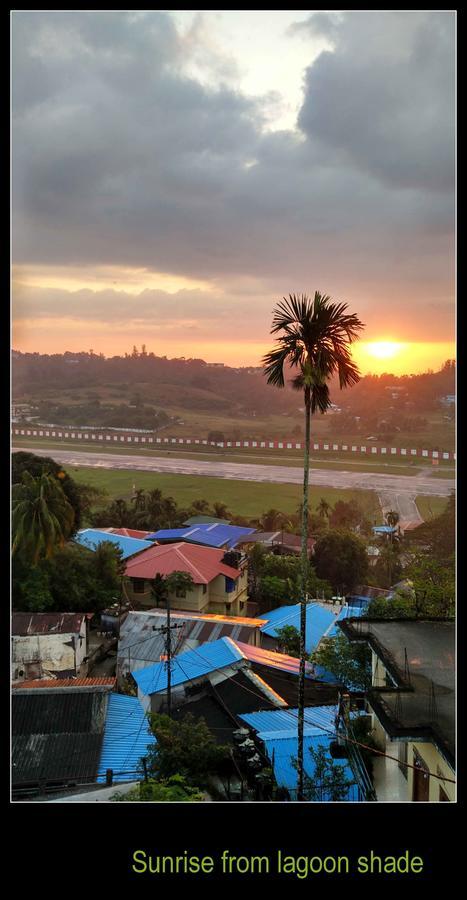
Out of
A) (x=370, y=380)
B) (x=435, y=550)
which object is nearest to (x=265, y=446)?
(x=370, y=380)

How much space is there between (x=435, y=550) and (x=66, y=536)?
695 centimetres

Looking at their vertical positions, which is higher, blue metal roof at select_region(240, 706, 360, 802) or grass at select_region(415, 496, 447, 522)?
blue metal roof at select_region(240, 706, 360, 802)

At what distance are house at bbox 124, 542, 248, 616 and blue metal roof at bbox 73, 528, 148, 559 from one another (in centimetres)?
92

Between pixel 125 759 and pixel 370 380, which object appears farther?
pixel 370 380

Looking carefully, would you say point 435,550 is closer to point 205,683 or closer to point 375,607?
point 375,607

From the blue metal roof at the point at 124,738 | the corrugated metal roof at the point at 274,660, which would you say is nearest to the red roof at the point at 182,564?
the corrugated metal roof at the point at 274,660

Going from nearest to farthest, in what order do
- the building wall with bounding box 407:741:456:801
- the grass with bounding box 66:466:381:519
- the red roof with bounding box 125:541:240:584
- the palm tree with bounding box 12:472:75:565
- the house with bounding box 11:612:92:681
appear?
the building wall with bounding box 407:741:456:801 < the house with bounding box 11:612:92:681 < the palm tree with bounding box 12:472:75:565 < the red roof with bounding box 125:541:240:584 < the grass with bounding box 66:466:381:519

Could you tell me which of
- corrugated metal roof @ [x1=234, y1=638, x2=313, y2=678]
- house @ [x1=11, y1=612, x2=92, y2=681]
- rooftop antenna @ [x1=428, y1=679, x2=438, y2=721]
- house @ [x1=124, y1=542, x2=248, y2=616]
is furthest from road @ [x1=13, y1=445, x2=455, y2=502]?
rooftop antenna @ [x1=428, y1=679, x2=438, y2=721]

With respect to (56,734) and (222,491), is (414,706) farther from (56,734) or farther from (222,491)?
(222,491)

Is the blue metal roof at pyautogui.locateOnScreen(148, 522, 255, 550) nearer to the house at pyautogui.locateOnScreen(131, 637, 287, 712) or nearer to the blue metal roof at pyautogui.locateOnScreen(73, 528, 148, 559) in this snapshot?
the blue metal roof at pyautogui.locateOnScreen(73, 528, 148, 559)

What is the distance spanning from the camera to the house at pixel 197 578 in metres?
8.67

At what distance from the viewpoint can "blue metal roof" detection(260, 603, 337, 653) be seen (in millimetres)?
7305

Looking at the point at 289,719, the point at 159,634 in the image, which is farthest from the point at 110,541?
the point at 289,719

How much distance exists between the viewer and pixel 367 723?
3684 mm
